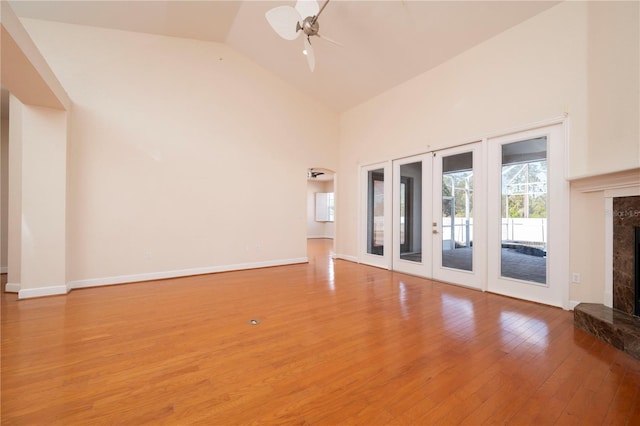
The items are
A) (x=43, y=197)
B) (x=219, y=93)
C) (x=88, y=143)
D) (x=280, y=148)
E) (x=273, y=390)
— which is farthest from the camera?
(x=280, y=148)

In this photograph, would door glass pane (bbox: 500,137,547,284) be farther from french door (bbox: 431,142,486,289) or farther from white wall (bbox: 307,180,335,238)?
white wall (bbox: 307,180,335,238)

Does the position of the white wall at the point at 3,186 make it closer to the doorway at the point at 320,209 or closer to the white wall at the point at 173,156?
the white wall at the point at 173,156

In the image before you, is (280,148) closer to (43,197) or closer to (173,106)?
(173,106)

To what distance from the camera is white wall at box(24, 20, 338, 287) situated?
167 inches

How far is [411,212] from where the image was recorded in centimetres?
535

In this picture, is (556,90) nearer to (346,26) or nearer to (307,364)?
(346,26)

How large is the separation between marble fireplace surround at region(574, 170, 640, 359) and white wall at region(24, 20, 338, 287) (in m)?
4.99

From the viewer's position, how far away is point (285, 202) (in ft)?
20.3

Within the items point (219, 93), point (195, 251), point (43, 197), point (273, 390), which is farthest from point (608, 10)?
point (43, 197)

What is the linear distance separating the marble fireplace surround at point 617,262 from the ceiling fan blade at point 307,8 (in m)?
3.77

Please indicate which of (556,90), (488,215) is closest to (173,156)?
(488,215)

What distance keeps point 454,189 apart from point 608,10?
2.62 meters

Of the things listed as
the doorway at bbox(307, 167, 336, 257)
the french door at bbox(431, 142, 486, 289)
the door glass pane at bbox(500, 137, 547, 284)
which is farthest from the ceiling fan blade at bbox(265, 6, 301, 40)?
the doorway at bbox(307, 167, 336, 257)

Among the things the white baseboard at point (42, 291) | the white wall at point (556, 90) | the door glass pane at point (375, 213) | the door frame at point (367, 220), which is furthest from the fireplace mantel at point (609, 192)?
the white baseboard at point (42, 291)
